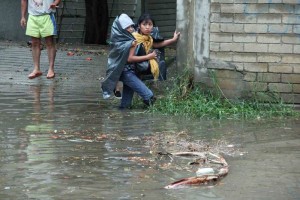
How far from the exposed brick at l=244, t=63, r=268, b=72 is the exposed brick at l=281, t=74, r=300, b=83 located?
0.24m

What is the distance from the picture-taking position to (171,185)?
5.30m

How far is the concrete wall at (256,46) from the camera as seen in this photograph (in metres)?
9.01

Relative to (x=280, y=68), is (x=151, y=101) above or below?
below

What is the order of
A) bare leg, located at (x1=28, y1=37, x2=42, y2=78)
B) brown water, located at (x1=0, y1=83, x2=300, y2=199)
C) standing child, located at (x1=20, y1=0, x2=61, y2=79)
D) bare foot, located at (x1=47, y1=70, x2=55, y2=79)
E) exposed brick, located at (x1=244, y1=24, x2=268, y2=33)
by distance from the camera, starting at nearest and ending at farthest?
brown water, located at (x1=0, y1=83, x2=300, y2=199)
exposed brick, located at (x1=244, y1=24, x2=268, y2=33)
standing child, located at (x1=20, y1=0, x2=61, y2=79)
bare leg, located at (x1=28, y1=37, x2=42, y2=78)
bare foot, located at (x1=47, y1=70, x2=55, y2=79)

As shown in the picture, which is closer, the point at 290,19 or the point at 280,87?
the point at 290,19

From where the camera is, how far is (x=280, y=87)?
9109 mm

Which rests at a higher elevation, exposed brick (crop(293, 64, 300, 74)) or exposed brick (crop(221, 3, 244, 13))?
exposed brick (crop(221, 3, 244, 13))

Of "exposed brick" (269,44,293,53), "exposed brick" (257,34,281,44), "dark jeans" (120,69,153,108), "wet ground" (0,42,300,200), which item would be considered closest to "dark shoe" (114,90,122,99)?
"wet ground" (0,42,300,200)

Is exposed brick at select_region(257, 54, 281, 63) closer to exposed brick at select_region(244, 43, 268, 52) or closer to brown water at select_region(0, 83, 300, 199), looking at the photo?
exposed brick at select_region(244, 43, 268, 52)

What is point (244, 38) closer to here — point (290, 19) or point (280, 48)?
point (280, 48)

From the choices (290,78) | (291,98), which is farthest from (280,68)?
(291,98)

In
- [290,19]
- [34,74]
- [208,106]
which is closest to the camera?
[208,106]

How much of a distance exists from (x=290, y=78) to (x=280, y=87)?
17 centimetres

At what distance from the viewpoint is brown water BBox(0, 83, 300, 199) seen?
5.21 metres
